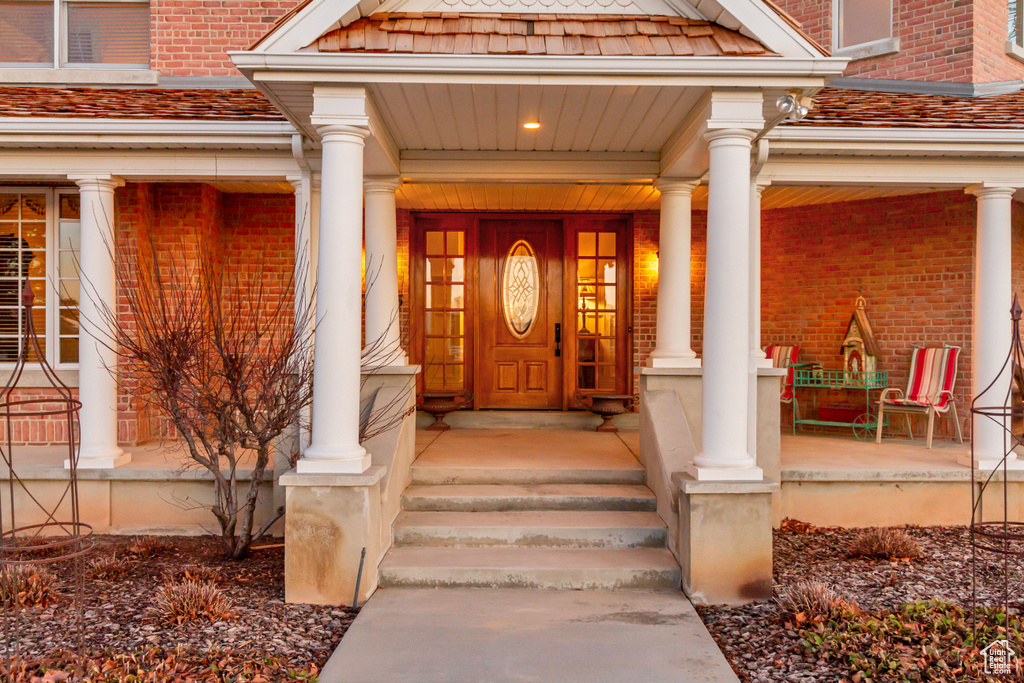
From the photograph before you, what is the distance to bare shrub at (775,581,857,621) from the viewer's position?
4.04 metres

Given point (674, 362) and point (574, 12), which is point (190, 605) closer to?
point (674, 362)

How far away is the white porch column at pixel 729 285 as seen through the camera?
4.53m

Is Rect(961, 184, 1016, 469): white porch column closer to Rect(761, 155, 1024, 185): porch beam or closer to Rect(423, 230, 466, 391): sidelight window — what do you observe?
Rect(761, 155, 1024, 185): porch beam

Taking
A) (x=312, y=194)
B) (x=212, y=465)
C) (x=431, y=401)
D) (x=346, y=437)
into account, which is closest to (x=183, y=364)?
(x=212, y=465)

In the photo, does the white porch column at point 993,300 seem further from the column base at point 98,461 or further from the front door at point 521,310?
the column base at point 98,461

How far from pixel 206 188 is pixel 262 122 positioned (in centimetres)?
205

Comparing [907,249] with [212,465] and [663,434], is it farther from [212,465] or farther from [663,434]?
[212,465]

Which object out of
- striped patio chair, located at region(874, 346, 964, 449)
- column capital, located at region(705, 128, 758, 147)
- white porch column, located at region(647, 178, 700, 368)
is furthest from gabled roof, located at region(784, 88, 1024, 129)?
striped patio chair, located at region(874, 346, 964, 449)

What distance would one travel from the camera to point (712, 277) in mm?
4605

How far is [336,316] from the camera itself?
4430 millimetres

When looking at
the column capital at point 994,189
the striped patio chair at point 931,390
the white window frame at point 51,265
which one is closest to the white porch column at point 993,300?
the column capital at point 994,189

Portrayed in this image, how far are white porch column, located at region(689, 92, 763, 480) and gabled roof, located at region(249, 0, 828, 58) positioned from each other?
373 mm

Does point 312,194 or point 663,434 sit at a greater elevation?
point 312,194

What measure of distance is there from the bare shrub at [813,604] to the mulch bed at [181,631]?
2.47m
